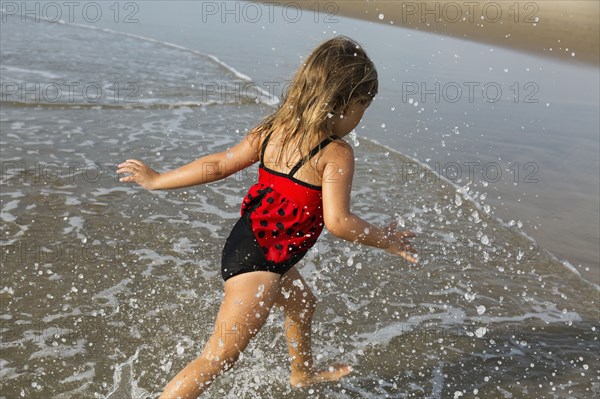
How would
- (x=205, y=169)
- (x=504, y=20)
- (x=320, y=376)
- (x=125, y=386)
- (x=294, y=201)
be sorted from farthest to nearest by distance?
(x=504, y=20) → (x=320, y=376) → (x=125, y=386) → (x=205, y=169) → (x=294, y=201)

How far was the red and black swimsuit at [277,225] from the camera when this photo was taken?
329cm

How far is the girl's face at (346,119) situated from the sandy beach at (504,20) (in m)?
13.8

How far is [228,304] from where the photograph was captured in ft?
10.7

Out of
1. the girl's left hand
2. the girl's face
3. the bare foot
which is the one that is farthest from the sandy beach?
the girl's left hand

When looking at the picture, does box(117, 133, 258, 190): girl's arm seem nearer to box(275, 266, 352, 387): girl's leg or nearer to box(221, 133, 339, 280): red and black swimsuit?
box(221, 133, 339, 280): red and black swimsuit

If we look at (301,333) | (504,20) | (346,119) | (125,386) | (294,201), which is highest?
(346,119)

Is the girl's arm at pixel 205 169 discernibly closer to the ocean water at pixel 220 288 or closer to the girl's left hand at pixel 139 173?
the girl's left hand at pixel 139 173

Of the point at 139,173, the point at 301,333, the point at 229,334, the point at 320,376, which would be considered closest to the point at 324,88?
the point at 139,173

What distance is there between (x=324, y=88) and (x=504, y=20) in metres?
19.4

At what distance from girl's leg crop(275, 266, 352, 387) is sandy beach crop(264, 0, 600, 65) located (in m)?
13.8

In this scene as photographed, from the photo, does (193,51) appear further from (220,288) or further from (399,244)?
(399,244)

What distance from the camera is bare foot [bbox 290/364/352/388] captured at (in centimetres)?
381

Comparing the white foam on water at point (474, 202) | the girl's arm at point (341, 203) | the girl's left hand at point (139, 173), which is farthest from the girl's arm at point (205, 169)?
the white foam on water at point (474, 202)

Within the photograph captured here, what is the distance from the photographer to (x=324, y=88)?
3.23 metres
